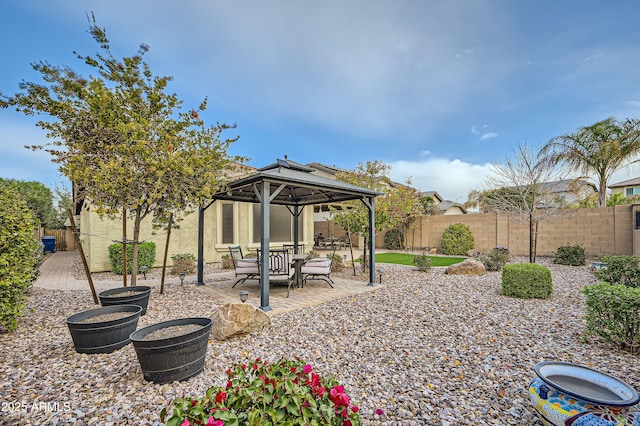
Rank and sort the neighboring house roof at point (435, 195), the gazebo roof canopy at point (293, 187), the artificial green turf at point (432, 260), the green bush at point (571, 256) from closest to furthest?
1. the gazebo roof canopy at point (293, 187)
2. the green bush at point (571, 256)
3. the artificial green turf at point (432, 260)
4. the neighboring house roof at point (435, 195)

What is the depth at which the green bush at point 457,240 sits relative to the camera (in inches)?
567

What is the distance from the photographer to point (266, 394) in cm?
152

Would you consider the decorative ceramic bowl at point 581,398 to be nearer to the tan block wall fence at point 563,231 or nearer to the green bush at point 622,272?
the green bush at point 622,272

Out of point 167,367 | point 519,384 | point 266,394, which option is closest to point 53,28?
point 167,367

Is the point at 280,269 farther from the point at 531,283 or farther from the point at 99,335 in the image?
the point at 531,283

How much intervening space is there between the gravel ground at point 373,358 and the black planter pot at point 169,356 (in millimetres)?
95

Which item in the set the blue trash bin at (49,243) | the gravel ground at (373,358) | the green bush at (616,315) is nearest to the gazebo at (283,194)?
the gravel ground at (373,358)

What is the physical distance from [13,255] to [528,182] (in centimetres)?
1251

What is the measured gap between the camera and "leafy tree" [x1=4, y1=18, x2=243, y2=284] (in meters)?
4.45

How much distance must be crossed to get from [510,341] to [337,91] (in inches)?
344

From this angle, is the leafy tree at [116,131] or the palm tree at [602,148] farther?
the palm tree at [602,148]

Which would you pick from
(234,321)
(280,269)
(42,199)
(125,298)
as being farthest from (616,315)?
(42,199)

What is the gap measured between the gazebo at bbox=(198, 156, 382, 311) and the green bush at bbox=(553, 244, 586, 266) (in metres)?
7.95

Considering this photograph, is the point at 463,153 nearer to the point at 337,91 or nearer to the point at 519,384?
the point at 337,91
